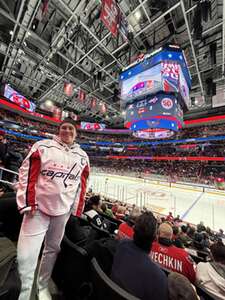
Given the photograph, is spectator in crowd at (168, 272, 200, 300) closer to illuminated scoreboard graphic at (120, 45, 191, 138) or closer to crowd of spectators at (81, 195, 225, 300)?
crowd of spectators at (81, 195, 225, 300)

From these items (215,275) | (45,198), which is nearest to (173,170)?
(215,275)

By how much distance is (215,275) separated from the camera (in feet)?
3.29

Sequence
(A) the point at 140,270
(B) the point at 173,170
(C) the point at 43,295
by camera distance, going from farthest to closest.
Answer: (B) the point at 173,170 → (C) the point at 43,295 → (A) the point at 140,270

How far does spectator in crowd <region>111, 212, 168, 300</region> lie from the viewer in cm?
71

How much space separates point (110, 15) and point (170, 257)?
573cm

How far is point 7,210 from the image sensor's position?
165 cm

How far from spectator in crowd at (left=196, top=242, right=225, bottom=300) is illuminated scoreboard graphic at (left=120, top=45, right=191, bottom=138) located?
16.6 ft

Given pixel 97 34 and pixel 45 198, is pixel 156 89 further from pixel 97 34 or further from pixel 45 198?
pixel 45 198

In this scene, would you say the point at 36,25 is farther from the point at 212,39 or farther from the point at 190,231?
the point at 190,231

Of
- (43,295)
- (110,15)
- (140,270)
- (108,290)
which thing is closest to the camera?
(108,290)

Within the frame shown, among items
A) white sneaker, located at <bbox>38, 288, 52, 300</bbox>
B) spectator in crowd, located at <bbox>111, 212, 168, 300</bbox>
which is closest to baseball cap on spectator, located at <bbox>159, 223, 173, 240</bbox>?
spectator in crowd, located at <bbox>111, 212, 168, 300</bbox>

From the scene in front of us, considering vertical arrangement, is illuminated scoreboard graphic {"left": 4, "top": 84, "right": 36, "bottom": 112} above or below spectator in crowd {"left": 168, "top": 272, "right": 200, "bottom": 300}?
above

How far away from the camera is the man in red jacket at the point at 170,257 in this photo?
4.03 feet

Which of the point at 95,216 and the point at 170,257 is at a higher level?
the point at 95,216
